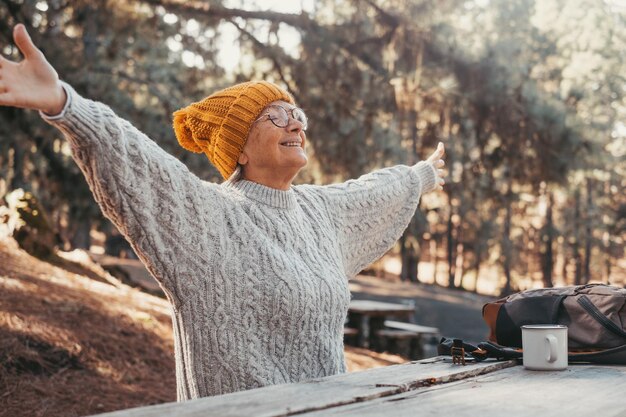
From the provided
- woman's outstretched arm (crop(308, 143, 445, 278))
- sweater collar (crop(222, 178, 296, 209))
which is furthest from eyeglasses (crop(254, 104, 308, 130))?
woman's outstretched arm (crop(308, 143, 445, 278))

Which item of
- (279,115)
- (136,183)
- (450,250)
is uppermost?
(279,115)

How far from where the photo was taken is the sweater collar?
8.35ft

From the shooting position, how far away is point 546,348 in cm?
219

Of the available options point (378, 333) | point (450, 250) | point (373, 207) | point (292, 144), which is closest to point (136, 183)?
point (292, 144)

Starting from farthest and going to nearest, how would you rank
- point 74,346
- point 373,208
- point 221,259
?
1. point 74,346
2. point 373,208
3. point 221,259

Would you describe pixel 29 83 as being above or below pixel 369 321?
above

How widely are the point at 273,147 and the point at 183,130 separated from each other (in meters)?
0.38

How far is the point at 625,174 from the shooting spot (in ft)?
95.1

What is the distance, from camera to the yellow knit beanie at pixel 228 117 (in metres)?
2.60

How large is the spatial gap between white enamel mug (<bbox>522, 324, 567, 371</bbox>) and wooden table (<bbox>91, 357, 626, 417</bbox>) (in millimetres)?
27

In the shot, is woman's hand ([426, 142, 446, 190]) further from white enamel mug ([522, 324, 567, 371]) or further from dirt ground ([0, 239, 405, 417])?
dirt ground ([0, 239, 405, 417])

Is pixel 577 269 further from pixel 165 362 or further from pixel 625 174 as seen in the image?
pixel 165 362

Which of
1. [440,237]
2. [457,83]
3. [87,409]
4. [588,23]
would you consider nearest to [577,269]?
[440,237]

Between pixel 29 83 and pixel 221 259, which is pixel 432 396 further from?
pixel 29 83
